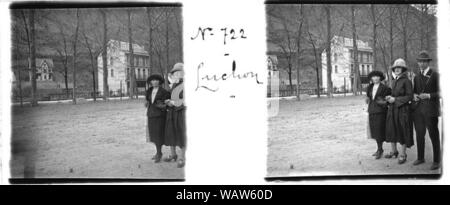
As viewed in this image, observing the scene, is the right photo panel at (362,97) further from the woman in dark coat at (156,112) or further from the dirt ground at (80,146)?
the dirt ground at (80,146)

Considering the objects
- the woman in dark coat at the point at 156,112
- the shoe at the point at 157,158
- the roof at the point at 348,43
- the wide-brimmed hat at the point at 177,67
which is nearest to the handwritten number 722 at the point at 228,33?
the wide-brimmed hat at the point at 177,67

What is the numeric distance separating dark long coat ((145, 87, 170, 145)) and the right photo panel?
1011 mm

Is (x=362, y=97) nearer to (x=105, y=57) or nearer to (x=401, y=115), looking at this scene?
(x=401, y=115)

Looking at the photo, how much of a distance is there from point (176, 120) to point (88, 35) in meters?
1.16

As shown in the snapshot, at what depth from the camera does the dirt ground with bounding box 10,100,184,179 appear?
367 cm

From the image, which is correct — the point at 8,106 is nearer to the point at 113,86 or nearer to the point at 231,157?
the point at 113,86

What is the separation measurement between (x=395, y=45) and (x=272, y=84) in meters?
1.25

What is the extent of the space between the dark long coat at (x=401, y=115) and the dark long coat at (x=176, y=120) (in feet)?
6.37

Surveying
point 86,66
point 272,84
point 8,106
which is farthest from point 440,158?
point 8,106

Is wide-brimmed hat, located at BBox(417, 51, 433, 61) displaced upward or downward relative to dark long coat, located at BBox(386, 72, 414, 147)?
upward

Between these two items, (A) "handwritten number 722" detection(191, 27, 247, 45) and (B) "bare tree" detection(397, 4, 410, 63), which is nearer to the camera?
(A) "handwritten number 722" detection(191, 27, 247, 45)

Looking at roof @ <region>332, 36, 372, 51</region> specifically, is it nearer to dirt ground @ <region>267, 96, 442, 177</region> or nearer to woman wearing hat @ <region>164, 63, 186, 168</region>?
dirt ground @ <region>267, 96, 442, 177</region>

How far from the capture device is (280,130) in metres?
3.65

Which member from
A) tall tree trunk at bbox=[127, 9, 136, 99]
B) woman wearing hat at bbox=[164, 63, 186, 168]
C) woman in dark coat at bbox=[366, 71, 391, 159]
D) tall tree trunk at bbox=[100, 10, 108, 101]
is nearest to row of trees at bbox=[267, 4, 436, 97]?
woman in dark coat at bbox=[366, 71, 391, 159]
